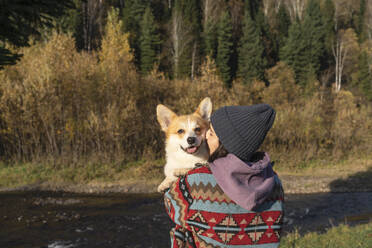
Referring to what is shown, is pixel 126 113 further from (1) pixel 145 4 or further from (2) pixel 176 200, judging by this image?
(1) pixel 145 4

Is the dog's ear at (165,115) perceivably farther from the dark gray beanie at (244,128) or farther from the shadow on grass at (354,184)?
the shadow on grass at (354,184)

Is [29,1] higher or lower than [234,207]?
higher

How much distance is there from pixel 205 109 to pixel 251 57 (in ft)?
112

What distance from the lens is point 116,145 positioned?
1680cm

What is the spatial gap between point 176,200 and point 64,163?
15421 millimetres

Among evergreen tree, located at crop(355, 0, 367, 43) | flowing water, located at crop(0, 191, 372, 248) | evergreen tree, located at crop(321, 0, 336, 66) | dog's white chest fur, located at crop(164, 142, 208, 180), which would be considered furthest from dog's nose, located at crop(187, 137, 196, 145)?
evergreen tree, located at crop(355, 0, 367, 43)

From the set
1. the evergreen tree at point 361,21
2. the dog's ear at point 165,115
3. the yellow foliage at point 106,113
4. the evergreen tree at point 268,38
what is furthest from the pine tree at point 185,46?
the dog's ear at point 165,115

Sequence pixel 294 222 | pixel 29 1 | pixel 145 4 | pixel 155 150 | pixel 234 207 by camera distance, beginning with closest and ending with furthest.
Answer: pixel 234 207
pixel 29 1
pixel 294 222
pixel 155 150
pixel 145 4

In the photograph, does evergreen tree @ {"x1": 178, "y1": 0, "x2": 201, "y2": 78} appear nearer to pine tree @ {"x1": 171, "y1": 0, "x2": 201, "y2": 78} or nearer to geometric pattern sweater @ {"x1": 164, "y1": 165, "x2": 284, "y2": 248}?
pine tree @ {"x1": 171, "y1": 0, "x2": 201, "y2": 78}

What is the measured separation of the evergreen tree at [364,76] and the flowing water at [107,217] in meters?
28.6

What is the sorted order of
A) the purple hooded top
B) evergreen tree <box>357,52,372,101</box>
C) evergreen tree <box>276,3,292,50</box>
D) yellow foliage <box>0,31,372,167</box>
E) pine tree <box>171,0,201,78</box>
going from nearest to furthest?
the purple hooded top < yellow foliage <box>0,31,372,167</box> < pine tree <box>171,0,201,78</box> < evergreen tree <box>357,52,372,101</box> < evergreen tree <box>276,3,292,50</box>

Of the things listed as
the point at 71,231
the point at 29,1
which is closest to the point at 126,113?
the point at 71,231

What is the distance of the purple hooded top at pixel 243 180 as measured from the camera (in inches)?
59.4

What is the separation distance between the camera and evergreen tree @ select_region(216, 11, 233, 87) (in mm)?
35062
